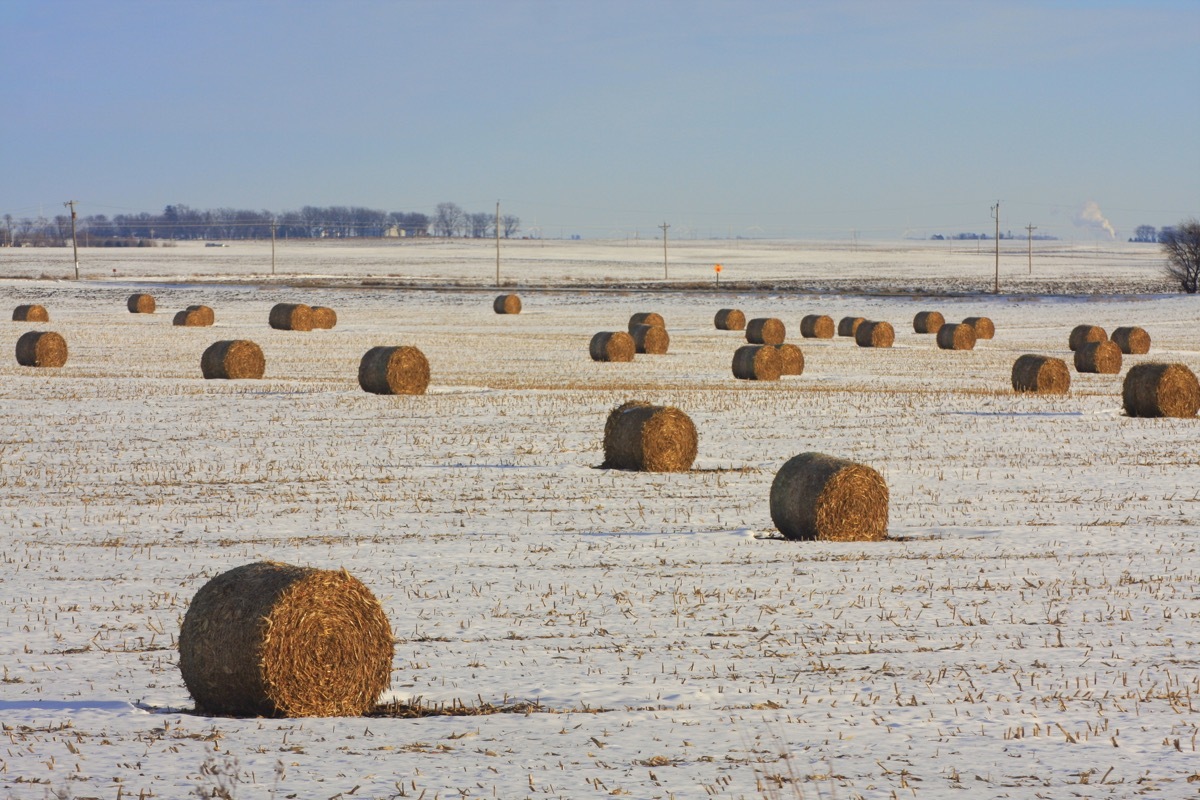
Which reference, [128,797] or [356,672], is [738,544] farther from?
[128,797]

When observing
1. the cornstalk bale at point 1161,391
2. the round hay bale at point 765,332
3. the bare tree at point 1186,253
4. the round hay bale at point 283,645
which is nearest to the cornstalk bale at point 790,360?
the cornstalk bale at point 1161,391

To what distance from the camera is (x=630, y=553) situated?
50.6 feet

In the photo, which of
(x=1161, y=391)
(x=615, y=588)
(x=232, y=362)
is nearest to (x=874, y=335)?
(x=232, y=362)

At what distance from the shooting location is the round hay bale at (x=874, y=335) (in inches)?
2200

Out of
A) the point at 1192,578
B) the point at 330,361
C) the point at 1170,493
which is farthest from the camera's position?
the point at 330,361

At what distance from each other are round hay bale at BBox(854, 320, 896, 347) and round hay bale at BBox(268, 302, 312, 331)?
22339mm

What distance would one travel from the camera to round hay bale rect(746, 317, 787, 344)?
56.3 metres

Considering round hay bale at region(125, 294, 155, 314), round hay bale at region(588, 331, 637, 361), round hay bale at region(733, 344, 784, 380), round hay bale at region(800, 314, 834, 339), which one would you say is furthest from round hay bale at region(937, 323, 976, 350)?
round hay bale at region(125, 294, 155, 314)

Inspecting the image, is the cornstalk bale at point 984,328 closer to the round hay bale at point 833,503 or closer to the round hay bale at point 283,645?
the round hay bale at point 833,503

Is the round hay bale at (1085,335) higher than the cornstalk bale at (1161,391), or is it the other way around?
the round hay bale at (1085,335)

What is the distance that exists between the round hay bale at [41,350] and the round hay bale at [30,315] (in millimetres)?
21712

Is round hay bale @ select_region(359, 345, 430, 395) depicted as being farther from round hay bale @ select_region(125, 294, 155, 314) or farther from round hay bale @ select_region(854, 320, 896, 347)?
round hay bale @ select_region(125, 294, 155, 314)

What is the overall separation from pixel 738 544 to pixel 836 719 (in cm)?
689

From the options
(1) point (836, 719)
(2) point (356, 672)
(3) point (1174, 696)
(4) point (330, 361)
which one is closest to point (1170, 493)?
(3) point (1174, 696)
